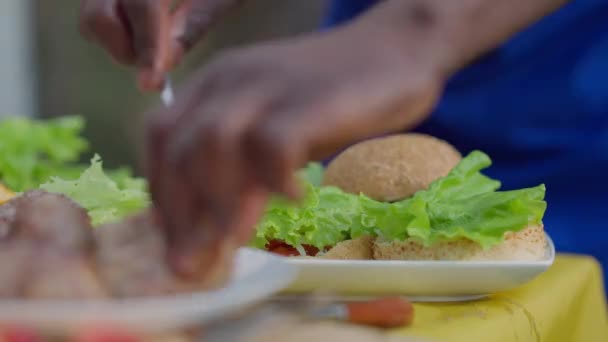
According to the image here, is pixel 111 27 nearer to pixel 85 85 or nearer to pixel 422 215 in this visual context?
pixel 422 215

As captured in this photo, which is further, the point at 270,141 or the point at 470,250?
the point at 470,250

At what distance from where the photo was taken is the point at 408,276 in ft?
4.91

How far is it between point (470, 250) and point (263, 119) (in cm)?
84

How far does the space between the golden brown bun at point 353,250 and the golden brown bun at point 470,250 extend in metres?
0.02

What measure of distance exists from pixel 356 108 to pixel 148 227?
0.95 feet

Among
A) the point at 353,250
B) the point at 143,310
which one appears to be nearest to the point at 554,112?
the point at 353,250

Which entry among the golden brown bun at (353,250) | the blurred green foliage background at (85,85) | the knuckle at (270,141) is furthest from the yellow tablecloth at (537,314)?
the blurred green foliage background at (85,85)

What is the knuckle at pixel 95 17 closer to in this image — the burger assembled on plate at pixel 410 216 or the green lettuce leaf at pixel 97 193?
the green lettuce leaf at pixel 97 193

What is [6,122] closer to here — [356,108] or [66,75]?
[356,108]

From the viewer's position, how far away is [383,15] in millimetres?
914

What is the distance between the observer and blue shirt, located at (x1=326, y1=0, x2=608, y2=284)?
8.29ft

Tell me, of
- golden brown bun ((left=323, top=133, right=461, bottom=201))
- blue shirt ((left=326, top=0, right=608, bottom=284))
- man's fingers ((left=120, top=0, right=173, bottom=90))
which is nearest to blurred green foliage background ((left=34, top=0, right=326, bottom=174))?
blue shirt ((left=326, top=0, right=608, bottom=284))

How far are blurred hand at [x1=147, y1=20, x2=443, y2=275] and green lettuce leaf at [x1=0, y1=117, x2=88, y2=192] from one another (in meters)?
1.70

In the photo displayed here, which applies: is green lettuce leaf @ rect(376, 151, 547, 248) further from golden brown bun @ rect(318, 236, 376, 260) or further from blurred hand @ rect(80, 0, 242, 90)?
blurred hand @ rect(80, 0, 242, 90)
